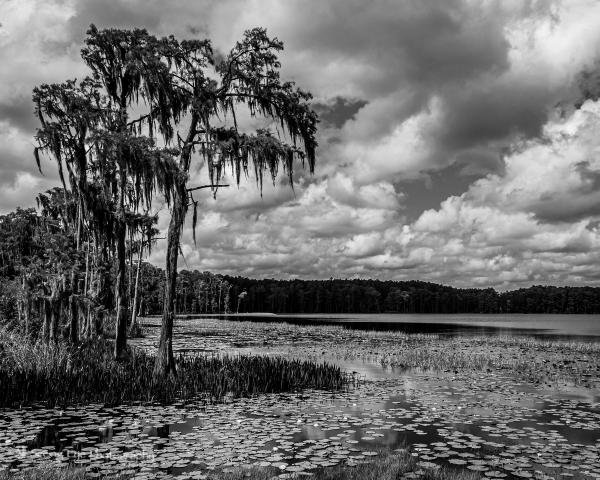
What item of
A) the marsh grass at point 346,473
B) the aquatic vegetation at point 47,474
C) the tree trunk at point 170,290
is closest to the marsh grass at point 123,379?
the tree trunk at point 170,290

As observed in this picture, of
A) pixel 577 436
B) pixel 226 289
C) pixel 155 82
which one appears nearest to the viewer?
pixel 577 436

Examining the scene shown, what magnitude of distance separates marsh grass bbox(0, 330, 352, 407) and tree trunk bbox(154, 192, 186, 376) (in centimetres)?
44

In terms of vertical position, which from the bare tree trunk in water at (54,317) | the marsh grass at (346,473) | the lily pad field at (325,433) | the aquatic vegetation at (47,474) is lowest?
the lily pad field at (325,433)

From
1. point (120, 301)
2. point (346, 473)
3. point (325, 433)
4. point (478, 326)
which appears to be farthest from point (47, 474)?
point (478, 326)

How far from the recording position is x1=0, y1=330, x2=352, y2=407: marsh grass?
12.8 metres

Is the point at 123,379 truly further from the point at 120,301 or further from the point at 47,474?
the point at 47,474

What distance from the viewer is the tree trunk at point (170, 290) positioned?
607 inches

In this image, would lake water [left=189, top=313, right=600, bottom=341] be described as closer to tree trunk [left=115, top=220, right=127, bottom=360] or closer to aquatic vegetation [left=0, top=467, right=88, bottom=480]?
tree trunk [left=115, top=220, right=127, bottom=360]

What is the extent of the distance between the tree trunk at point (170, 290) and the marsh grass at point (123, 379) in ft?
1.44

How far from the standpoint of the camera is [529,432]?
1044 centimetres

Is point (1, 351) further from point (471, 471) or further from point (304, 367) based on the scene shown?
point (471, 471)

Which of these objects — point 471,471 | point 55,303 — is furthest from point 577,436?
point 55,303

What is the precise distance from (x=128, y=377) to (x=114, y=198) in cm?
819

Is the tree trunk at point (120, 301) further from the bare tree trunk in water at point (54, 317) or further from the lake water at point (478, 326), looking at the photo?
the lake water at point (478, 326)
